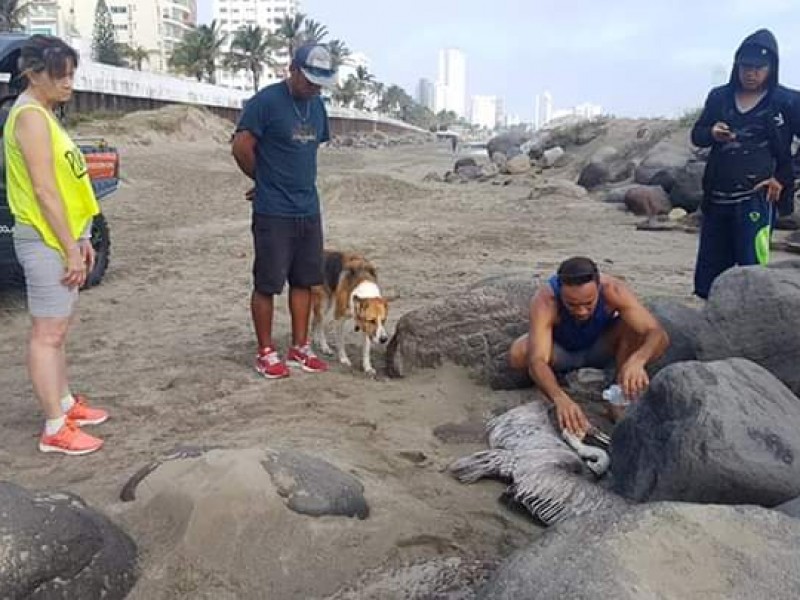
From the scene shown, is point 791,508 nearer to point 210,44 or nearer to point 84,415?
point 84,415

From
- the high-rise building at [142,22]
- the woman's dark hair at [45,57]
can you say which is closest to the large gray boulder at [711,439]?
the woman's dark hair at [45,57]

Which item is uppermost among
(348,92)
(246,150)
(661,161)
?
(348,92)

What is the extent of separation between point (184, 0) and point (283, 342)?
11411 cm

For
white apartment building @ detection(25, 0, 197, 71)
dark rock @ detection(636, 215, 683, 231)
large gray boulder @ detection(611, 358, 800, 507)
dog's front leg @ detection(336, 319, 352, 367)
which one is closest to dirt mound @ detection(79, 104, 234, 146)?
dark rock @ detection(636, 215, 683, 231)

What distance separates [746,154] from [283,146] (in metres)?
2.65

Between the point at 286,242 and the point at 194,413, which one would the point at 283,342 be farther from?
the point at 194,413

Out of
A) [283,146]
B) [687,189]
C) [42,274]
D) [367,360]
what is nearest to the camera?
[42,274]

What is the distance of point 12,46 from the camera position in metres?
6.70

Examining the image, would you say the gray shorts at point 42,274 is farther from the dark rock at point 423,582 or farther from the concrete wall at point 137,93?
the concrete wall at point 137,93

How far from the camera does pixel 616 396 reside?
4.18 metres

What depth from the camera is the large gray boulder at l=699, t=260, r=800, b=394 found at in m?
4.13

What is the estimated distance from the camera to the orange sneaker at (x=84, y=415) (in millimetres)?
4289

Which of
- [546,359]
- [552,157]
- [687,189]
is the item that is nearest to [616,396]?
[546,359]

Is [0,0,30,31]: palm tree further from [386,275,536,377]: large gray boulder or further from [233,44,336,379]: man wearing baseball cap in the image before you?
[386,275,536,377]: large gray boulder
